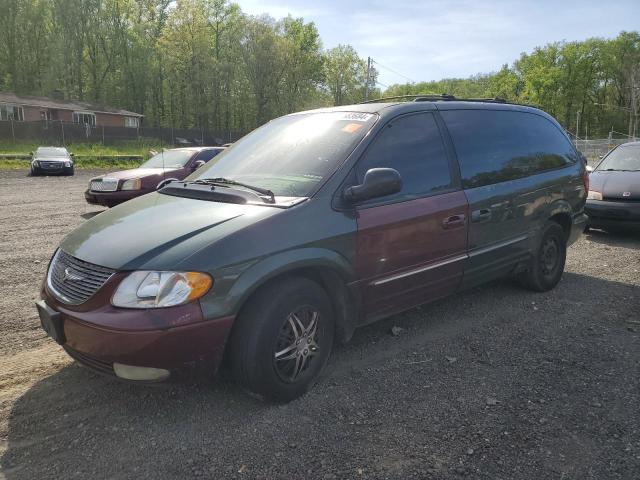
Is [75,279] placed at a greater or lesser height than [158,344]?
greater

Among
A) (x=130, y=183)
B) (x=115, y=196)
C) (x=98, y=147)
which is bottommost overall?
(x=115, y=196)

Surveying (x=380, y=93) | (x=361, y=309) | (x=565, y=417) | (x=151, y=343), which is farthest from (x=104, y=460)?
(x=380, y=93)

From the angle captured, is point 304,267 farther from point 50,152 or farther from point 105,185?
point 50,152

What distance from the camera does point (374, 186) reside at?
3.27 m

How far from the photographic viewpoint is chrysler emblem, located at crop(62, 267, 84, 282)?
2.93 metres

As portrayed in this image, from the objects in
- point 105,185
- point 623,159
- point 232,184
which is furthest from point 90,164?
point 232,184

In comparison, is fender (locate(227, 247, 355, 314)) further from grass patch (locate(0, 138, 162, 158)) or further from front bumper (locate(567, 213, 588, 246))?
grass patch (locate(0, 138, 162, 158))

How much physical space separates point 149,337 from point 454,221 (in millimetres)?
2472

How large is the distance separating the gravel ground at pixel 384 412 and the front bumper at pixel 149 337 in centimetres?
42

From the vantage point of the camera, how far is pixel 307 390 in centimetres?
326

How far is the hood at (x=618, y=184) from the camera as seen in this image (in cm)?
785

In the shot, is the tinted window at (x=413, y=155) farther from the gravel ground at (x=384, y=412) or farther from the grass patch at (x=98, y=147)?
the grass patch at (x=98, y=147)

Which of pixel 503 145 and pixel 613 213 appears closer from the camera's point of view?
pixel 503 145

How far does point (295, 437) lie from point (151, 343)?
942mm
